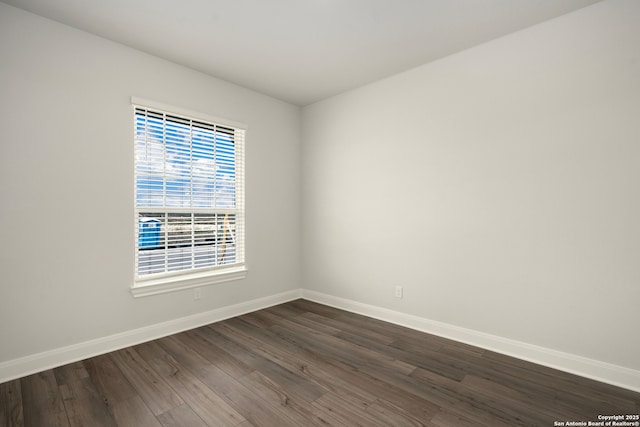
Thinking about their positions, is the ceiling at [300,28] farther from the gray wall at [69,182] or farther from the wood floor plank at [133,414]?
the wood floor plank at [133,414]

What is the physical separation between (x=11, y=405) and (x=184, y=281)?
1.48m

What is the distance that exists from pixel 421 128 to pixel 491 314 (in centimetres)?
191

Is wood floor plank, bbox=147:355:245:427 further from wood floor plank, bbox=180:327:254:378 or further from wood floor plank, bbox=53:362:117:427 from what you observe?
wood floor plank, bbox=53:362:117:427

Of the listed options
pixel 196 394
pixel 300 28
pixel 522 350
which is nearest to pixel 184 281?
pixel 196 394

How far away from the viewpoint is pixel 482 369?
2.43 metres

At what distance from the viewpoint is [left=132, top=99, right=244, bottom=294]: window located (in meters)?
3.03

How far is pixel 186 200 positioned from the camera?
10.9 feet

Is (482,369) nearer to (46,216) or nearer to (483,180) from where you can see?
(483,180)

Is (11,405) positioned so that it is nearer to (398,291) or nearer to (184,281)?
(184,281)

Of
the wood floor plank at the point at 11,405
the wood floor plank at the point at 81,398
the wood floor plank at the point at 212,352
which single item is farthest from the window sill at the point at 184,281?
the wood floor plank at the point at 11,405

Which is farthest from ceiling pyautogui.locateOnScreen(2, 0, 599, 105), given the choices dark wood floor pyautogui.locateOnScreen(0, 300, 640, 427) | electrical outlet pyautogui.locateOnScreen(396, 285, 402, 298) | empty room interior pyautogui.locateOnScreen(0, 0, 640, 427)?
dark wood floor pyautogui.locateOnScreen(0, 300, 640, 427)

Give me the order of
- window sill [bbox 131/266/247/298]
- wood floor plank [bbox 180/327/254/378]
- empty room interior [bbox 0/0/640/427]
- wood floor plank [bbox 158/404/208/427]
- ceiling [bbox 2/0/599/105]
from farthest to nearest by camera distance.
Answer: window sill [bbox 131/266/247/298] < wood floor plank [bbox 180/327/254/378] < ceiling [bbox 2/0/599/105] < empty room interior [bbox 0/0/640/427] < wood floor plank [bbox 158/404/208/427]

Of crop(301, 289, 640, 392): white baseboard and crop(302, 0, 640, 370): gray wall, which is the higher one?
crop(302, 0, 640, 370): gray wall

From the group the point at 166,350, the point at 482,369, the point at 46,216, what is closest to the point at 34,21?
the point at 46,216
